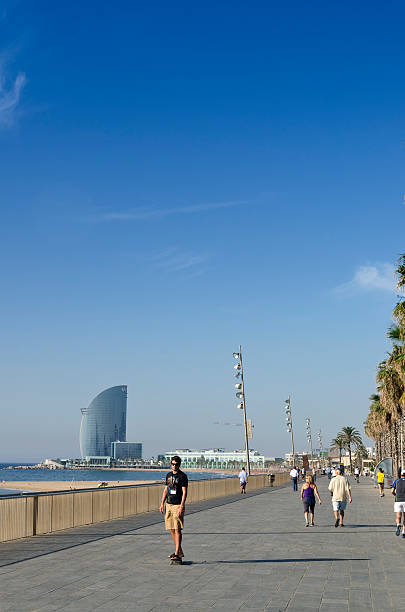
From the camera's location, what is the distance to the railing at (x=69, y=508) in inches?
546

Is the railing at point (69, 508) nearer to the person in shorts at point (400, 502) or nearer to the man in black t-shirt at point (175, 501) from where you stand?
the man in black t-shirt at point (175, 501)

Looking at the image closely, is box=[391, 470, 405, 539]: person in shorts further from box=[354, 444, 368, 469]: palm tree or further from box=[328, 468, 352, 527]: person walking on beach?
box=[354, 444, 368, 469]: palm tree

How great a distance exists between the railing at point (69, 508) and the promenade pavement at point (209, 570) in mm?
407

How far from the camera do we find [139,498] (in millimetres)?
21562

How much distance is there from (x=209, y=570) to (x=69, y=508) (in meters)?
7.10

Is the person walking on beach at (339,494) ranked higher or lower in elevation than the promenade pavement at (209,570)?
higher

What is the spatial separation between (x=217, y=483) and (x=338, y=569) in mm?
23340

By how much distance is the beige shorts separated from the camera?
11055 mm

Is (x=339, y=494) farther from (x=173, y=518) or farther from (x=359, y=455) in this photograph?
(x=359, y=455)

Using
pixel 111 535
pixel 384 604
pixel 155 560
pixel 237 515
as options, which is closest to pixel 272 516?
pixel 237 515

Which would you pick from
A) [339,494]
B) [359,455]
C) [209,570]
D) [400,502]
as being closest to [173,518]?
[209,570]

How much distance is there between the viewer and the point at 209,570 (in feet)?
33.9

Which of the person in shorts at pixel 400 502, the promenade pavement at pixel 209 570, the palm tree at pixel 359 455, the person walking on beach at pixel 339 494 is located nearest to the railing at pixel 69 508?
the promenade pavement at pixel 209 570

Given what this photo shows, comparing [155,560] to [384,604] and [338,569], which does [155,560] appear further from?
[384,604]
